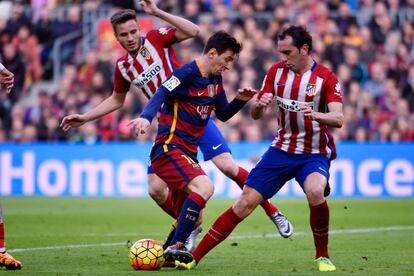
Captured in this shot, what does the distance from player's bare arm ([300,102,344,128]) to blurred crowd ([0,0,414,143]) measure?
1221 centimetres

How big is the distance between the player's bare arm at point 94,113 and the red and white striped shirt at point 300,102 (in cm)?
181

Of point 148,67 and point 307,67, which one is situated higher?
point 307,67

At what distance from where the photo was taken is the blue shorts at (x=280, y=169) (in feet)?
30.5

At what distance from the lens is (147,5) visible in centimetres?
963

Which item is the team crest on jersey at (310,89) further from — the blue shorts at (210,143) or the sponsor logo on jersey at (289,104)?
the blue shorts at (210,143)

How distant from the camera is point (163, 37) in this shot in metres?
10.4

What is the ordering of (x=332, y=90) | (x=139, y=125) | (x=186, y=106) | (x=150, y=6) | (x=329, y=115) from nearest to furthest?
(x=139, y=125) < (x=329, y=115) < (x=332, y=90) < (x=186, y=106) < (x=150, y=6)

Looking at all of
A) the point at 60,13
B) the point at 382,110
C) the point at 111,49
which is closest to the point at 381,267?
the point at 382,110

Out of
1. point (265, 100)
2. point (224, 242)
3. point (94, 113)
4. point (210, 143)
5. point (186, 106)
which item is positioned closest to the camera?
point (265, 100)

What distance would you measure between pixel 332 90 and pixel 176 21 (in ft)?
5.72

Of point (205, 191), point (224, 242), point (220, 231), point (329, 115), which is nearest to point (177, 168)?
point (205, 191)

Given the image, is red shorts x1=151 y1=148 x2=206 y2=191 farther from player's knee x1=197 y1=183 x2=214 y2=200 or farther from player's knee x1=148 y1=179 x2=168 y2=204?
player's knee x1=148 y1=179 x2=168 y2=204

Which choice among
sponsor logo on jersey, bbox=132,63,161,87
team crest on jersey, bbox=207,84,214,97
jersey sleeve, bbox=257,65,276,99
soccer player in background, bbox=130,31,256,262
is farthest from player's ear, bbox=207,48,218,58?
sponsor logo on jersey, bbox=132,63,161,87

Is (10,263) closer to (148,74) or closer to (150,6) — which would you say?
(148,74)
